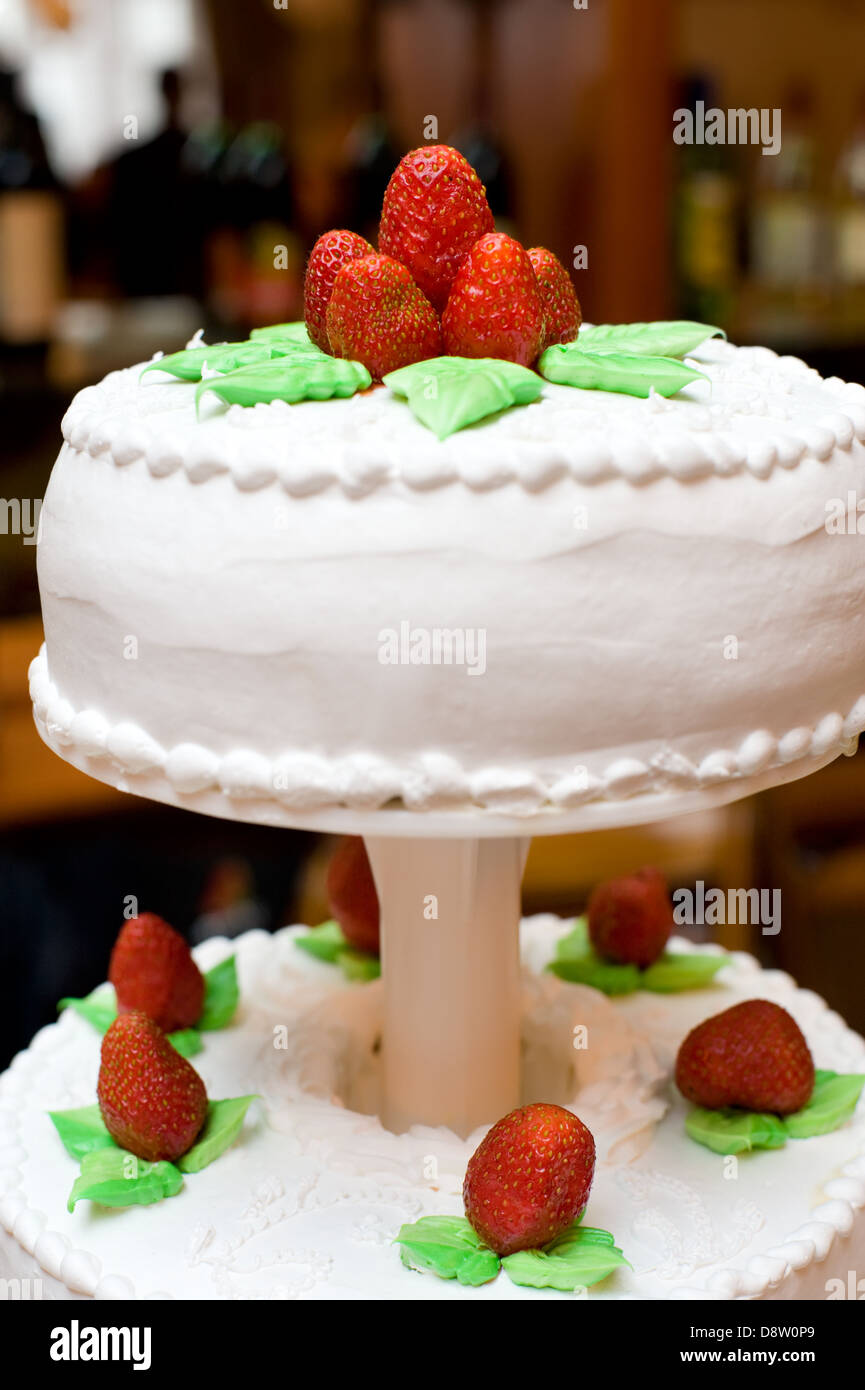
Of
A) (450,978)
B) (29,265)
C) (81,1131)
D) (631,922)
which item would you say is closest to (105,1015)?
(81,1131)

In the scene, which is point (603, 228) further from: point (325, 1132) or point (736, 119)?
point (325, 1132)

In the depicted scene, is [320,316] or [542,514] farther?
[320,316]

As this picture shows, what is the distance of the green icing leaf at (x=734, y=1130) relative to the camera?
4.08 feet

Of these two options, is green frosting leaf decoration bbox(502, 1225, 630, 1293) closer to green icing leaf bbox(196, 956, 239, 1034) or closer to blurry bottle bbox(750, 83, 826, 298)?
green icing leaf bbox(196, 956, 239, 1034)

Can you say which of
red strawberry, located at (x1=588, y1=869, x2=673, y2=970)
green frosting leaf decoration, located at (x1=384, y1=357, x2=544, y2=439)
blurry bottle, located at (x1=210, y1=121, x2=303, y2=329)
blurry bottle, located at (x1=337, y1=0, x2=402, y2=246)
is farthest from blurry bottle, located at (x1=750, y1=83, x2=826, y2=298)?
green frosting leaf decoration, located at (x1=384, y1=357, x2=544, y2=439)

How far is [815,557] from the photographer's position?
40.3 inches

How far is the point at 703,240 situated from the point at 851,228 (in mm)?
251

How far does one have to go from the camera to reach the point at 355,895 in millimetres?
1553

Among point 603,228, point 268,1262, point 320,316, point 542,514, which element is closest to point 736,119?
point 603,228

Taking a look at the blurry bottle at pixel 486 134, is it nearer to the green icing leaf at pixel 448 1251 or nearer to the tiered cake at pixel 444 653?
the tiered cake at pixel 444 653

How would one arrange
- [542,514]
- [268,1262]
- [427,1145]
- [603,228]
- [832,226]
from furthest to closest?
1. [832,226]
2. [603,228]
3. [427,1145]
4. [268,1262]
5. [542,514]

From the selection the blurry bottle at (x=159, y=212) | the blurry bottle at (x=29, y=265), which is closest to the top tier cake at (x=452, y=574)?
the blurry bottle at (x=29, y=265)

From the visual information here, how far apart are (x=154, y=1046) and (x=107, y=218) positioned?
198 centimetres

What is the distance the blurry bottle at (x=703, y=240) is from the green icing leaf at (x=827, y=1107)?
1.61m
